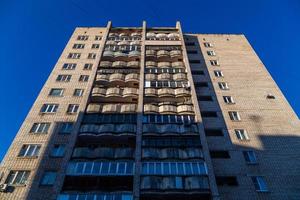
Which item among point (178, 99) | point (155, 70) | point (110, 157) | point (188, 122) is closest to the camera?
point (110, 157)

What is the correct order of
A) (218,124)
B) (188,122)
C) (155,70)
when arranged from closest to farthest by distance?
(188,122), (218,124), (155,70)

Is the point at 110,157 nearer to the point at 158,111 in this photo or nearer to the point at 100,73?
the point at 158,111

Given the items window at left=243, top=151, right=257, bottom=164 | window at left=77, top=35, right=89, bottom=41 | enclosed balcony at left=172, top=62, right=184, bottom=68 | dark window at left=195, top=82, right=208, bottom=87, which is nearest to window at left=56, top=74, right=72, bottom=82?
window at left=77, top=35, right=89, bottom=41

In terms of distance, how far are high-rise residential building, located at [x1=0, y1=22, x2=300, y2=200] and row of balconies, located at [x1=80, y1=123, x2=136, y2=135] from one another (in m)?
0.11

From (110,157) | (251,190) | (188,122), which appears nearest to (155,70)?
(188,122)

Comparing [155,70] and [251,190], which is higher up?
[155,70]

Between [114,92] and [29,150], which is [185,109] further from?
[29,150]

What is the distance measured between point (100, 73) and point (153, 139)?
44.9 ft

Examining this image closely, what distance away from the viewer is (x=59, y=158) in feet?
76.6

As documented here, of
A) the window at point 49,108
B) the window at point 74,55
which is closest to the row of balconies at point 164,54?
the window at point 74,55

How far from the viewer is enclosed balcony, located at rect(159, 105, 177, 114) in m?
26.6

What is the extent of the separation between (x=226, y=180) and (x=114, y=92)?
1631cm

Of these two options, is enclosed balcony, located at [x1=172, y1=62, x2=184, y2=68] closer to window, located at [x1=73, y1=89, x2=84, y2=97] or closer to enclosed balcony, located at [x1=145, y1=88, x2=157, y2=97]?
enclosed balcony, located at [x1=145, y1=88, x2=157, y2=97]

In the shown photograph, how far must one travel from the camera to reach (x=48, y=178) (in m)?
21.8
